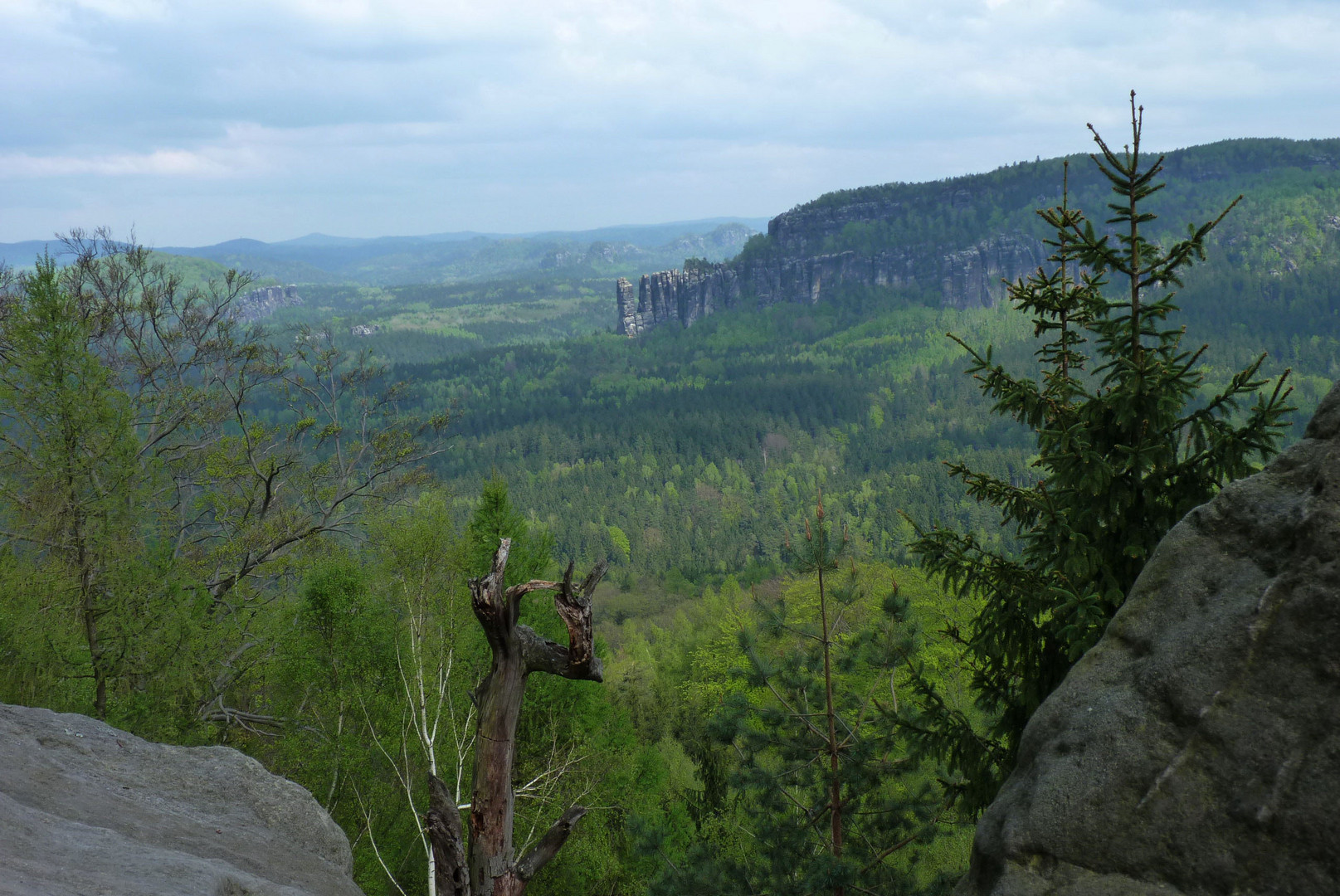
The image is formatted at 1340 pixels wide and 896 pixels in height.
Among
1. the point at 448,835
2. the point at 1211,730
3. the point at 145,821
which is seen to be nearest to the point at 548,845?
the point at 448,835

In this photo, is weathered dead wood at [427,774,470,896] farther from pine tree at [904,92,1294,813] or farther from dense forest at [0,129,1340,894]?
pine tree at [904,92,1294,813]

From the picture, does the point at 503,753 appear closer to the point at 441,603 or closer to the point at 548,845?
the point at 548,845

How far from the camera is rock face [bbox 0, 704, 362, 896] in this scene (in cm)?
630

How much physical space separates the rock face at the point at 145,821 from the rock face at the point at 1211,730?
233 inches

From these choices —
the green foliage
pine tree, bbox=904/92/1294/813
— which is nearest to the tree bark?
pine tree, bbox=904/92/1294/813

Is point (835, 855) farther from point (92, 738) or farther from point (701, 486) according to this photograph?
point (701, 486)

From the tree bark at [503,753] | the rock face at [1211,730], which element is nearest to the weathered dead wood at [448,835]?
the tree bark at [503,753]

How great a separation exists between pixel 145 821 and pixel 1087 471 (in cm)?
943

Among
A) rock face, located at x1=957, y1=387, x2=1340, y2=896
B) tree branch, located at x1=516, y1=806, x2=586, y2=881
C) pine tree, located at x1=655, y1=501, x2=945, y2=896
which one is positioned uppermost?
rock face, located at x1=957, y1=387, x2=1340, y2=896

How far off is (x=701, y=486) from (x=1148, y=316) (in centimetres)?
13944

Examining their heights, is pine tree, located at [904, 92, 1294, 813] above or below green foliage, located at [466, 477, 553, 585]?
above

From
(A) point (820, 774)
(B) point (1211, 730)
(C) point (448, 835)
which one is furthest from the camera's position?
(A) point (820, 774)

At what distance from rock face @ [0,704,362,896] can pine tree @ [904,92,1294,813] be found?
6688mm

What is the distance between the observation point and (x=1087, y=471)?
25.8 feet
